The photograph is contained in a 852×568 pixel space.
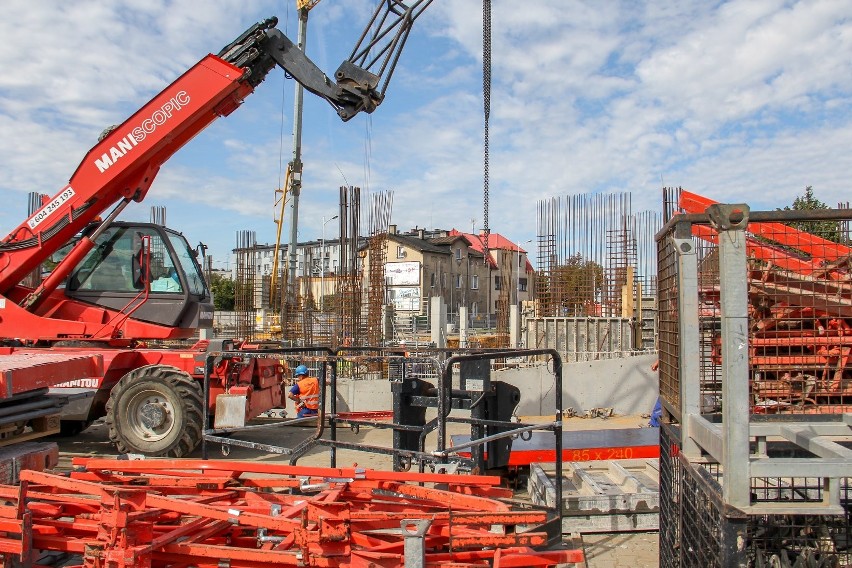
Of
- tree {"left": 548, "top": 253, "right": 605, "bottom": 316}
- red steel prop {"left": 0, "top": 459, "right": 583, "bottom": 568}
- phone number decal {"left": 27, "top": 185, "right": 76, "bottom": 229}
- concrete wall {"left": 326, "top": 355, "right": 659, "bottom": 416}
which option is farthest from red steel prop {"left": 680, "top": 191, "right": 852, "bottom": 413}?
tree {"left": 548, "top": 253, "right": 605, "bottom": 316}

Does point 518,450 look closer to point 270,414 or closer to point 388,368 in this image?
point 270,414

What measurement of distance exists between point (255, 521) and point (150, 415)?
5.91 metres

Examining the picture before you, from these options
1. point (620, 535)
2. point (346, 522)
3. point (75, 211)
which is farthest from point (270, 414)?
point (346, 522)

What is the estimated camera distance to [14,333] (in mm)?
9133

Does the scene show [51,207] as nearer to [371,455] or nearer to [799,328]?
[371,455]

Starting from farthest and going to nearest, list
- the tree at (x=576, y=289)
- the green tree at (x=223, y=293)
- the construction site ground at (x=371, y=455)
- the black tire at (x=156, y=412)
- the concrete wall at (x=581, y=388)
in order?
the green tree at (x=223, y=293), the tree at (x=576, y=289), the concrete wall at (x=581, y=388), the black tire at (x=156, y=412), the construction site ground at (x=371, y=455)

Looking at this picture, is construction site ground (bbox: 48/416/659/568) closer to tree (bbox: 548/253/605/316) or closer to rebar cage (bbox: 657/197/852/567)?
rebar cage (bbox: 657/197/852/567)

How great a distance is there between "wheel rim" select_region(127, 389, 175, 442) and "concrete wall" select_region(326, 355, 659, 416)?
16.0 feet

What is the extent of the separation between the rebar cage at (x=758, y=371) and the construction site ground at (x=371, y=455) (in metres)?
1.54

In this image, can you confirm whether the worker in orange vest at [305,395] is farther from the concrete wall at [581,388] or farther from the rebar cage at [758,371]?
the rebar cage at [758,371]

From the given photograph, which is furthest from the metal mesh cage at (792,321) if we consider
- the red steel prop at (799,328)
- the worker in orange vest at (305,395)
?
the worker in orange vest at (305,395)

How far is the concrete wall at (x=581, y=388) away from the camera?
13391mm

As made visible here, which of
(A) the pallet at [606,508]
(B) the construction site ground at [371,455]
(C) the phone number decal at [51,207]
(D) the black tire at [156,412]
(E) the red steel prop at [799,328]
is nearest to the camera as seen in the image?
(E) the red steel prop at [799,328]

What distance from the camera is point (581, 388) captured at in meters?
13.5
